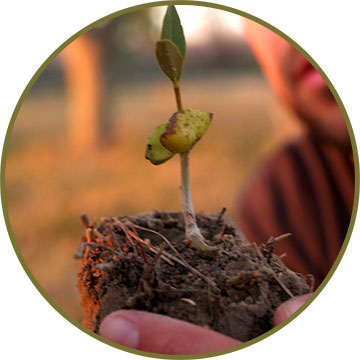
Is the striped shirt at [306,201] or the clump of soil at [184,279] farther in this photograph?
the striped shirt at [306,201]

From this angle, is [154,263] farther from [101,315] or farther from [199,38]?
[199,38]

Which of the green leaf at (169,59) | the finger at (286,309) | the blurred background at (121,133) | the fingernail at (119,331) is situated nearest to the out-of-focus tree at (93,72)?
the blurred background at (121,133)

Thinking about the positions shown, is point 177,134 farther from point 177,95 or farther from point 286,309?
point 286,309

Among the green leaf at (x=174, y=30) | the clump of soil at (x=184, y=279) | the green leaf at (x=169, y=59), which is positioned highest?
the green leaf at (x=174, y=30)

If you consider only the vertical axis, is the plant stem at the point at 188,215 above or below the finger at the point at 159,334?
above

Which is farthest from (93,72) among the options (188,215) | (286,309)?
(286,309)

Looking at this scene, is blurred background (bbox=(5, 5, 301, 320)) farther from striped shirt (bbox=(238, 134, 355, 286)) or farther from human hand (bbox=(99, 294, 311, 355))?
human hand (bbox=(99, 294, 311, 355))

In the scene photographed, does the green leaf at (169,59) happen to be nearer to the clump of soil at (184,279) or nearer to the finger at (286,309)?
the clump of soil at (184,279)

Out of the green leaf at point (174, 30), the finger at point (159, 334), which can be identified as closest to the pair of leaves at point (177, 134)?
the green leaf at point (174, 30)
